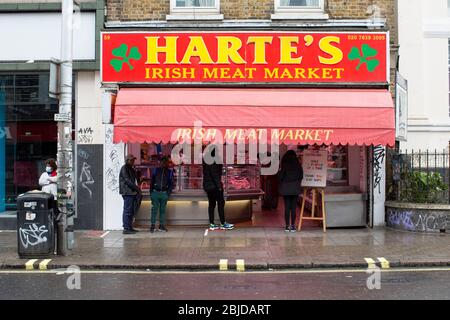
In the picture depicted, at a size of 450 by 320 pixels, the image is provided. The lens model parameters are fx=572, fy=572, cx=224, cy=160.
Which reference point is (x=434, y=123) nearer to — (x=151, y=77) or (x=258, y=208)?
(x=258, y=208)

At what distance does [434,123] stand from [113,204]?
27.0 ft

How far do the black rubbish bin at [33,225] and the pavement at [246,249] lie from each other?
0.71 ft

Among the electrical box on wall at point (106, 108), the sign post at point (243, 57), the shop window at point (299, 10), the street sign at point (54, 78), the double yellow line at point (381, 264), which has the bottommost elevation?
the double yellow line at point (381, 264)

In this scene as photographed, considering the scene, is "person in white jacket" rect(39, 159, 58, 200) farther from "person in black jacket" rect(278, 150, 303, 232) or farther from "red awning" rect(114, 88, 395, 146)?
"person in black jacket" rect(278, 150, 303, 232)

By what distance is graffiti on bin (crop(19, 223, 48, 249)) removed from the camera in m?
9.78

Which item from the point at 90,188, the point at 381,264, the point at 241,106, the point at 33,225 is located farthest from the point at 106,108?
the point at 381,264

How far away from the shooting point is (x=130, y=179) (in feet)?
39.9

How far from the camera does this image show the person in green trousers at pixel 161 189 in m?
12.4

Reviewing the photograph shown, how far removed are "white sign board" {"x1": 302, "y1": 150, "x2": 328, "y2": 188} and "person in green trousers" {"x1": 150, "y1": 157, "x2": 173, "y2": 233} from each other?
3.03 meters

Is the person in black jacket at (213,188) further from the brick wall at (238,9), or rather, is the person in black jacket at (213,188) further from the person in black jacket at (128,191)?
the brick wall at (238,9)

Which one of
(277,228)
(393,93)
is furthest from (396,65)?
(277,228)

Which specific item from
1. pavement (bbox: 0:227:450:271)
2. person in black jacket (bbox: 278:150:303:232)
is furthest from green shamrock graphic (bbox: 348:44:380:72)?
pavement (bbox: 0:227:450:271)

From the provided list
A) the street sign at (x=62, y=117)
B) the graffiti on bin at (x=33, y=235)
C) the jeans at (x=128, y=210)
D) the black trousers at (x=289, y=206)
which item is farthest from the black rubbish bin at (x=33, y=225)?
the black trousers at (x=289, y=206)

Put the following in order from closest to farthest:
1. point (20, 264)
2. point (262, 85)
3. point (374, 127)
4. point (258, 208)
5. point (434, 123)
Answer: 1. point (20, 264)
2. point (374, 127)
3. point (262, 85)
4. point (434, 123)
5. point (258, 208)
